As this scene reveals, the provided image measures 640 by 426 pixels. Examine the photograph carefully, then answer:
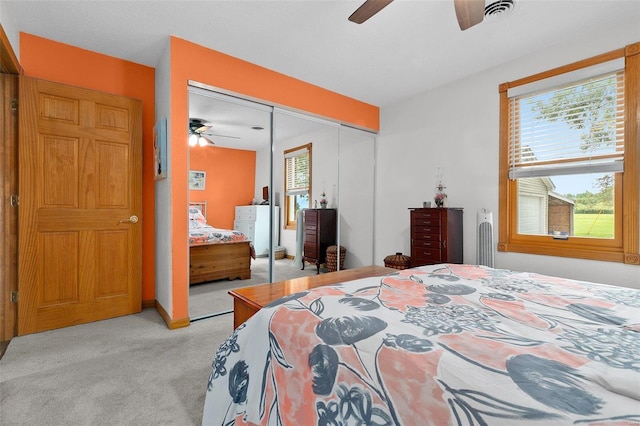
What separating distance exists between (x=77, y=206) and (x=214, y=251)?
130 cm

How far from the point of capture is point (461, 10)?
1.82 meters

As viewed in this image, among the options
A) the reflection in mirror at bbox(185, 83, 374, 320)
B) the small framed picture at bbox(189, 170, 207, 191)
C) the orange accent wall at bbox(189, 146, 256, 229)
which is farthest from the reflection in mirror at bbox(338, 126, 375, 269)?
the small framed picture at bbox(189, 170, 207, 191)

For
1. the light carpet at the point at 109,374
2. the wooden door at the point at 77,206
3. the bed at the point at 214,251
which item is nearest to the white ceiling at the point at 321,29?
the wooden door at the point at 77,206

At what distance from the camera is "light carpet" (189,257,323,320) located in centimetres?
291

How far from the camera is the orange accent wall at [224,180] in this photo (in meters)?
3.04

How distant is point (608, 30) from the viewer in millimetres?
2557

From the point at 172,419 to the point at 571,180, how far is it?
12.1ft

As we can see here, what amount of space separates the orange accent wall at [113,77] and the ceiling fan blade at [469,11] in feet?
10.0

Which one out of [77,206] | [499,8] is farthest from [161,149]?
[499,8]

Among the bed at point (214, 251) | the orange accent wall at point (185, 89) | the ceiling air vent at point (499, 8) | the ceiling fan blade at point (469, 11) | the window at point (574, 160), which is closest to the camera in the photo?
the ceiling fan blade at point (469, 11)

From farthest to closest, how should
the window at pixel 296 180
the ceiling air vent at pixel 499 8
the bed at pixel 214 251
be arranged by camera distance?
the window at pixel 296 180
the bed at pixel 214 251
the ceiling air vent at pixel 499 8

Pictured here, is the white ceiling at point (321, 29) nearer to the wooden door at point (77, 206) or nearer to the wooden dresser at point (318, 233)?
the wooden door at point (77, 206)

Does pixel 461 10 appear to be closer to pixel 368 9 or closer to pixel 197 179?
pixel 368 9

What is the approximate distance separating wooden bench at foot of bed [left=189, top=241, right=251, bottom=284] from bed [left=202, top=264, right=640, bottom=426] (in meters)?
1.96
